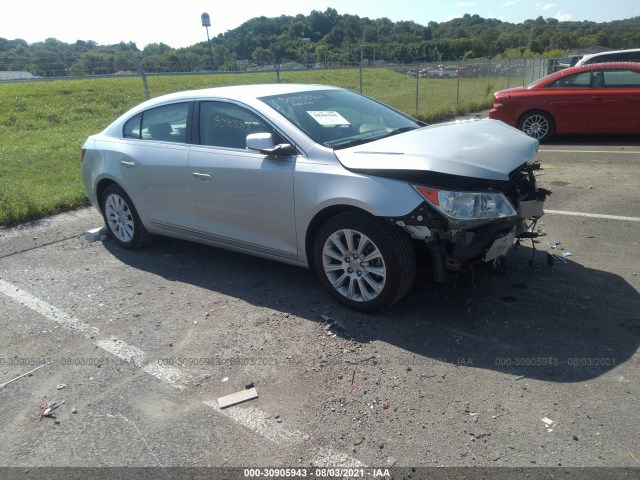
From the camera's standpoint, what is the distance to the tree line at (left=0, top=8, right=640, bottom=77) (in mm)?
14039

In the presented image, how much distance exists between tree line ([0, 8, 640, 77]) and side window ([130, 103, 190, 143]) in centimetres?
459

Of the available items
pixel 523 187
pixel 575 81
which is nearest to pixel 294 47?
pixel 575 81

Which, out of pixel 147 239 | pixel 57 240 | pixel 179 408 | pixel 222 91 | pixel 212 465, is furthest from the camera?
pixel 57 240

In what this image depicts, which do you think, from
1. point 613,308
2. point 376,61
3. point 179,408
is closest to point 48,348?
→ point 179,408

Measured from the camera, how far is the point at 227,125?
474 cm

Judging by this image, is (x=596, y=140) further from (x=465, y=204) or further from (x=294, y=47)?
(x=294, y=47)

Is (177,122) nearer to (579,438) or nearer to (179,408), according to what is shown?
(179,408)

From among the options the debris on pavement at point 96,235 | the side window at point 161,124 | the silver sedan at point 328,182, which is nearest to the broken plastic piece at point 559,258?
the silver sedan at point 328,182

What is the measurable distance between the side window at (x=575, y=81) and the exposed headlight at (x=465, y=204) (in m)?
8.34

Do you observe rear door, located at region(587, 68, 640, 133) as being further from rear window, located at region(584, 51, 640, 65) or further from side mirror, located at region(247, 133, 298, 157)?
side mirror, located at region(247, 133, 298, 157)

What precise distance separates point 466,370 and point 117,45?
14.0 meters

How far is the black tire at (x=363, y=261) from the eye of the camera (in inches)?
149

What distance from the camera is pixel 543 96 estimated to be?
1079 centimetres

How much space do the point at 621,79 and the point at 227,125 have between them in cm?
884
